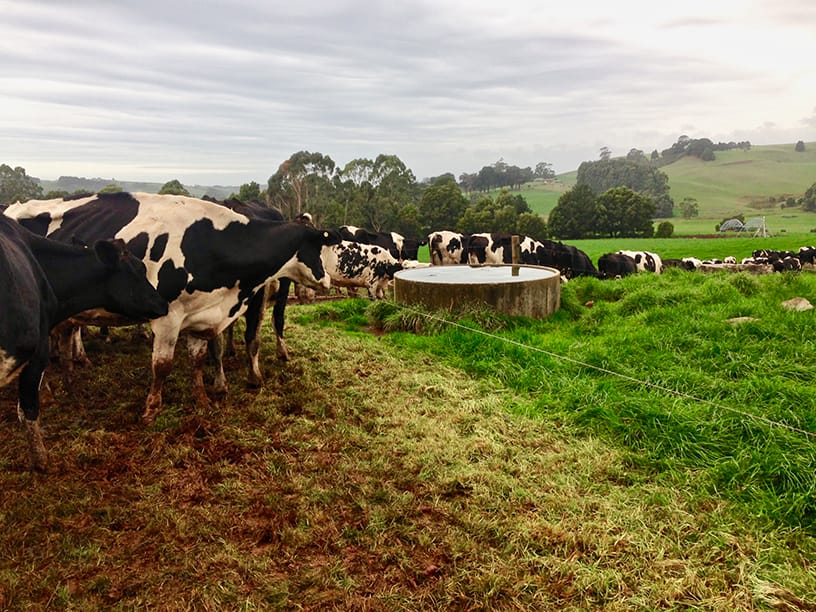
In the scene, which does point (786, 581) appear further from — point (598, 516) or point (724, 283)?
point (724, 283)

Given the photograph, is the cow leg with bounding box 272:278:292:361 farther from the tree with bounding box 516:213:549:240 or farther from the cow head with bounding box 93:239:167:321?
the tree with bounding box 516:213:549:240

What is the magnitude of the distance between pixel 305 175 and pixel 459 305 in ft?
203

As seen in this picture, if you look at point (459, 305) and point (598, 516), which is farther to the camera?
point (459, 305)

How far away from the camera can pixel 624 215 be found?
178 feet

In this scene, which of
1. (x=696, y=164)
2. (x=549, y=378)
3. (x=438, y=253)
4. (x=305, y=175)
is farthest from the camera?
(x=696, y=164)

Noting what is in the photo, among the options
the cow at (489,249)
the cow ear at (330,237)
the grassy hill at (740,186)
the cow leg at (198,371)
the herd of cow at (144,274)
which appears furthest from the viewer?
the grassy hill at (740,186)

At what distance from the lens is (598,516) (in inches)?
149

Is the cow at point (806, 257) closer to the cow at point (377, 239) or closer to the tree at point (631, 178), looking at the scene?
the cow at point (377, 239)

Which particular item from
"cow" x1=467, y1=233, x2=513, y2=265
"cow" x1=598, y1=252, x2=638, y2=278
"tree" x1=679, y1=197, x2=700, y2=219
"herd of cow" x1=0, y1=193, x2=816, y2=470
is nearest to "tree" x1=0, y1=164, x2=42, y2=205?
"cow" x1=467, y1=233, x2=513, y2=265

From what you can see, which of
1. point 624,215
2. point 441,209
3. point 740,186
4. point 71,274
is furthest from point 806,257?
point 740,186

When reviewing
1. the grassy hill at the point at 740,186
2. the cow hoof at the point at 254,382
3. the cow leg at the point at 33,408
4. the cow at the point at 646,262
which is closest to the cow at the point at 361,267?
the cow hoof at the point at 254,382

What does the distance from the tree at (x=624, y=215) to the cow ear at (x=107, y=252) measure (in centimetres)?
5570

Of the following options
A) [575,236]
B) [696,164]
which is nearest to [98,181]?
[575,236]

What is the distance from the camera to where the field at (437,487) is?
311cm
